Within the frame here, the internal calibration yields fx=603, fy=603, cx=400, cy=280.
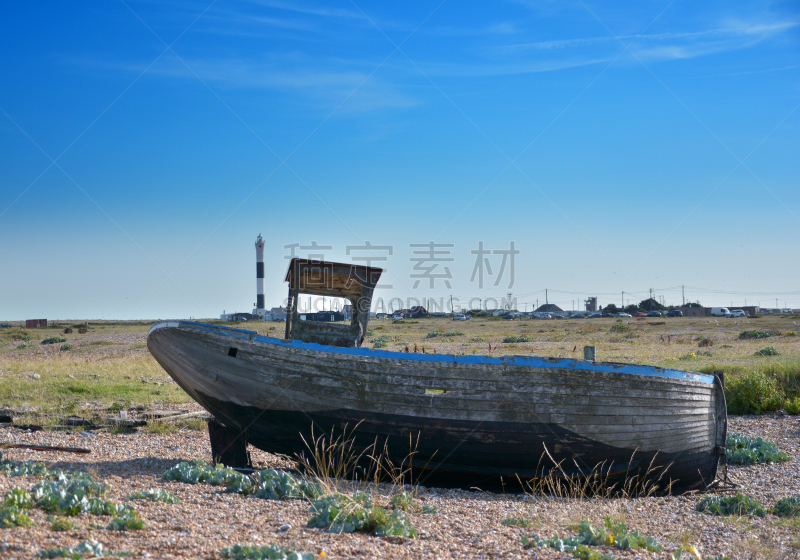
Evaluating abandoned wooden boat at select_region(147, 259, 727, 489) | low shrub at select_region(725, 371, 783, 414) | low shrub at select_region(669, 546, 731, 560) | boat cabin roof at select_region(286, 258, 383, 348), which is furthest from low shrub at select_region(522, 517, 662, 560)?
low shrub at select_region(725, 371, 783, 414)

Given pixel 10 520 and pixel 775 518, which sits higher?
pixel 10 520

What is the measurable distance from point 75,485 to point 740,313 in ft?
388

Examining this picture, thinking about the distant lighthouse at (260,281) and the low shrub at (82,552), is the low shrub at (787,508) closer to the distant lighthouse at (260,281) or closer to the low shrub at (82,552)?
the low shrub at (82,552)

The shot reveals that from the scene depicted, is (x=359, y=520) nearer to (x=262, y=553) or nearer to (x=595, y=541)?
(x=262, y=553)

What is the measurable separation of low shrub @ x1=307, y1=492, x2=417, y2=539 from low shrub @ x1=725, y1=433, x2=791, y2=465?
7.60m

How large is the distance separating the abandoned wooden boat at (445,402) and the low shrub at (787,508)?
149 centimetres

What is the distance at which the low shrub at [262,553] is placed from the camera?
4.33m

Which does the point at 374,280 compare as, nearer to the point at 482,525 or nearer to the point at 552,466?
the point at 552,466

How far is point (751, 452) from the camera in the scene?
35.8ft

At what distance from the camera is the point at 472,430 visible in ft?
26.2

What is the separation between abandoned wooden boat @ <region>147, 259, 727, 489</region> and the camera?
7.92 m

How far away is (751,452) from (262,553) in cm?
992

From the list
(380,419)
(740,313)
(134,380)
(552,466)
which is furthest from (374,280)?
(740,313)

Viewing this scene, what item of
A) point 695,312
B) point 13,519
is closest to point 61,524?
point 13,519
